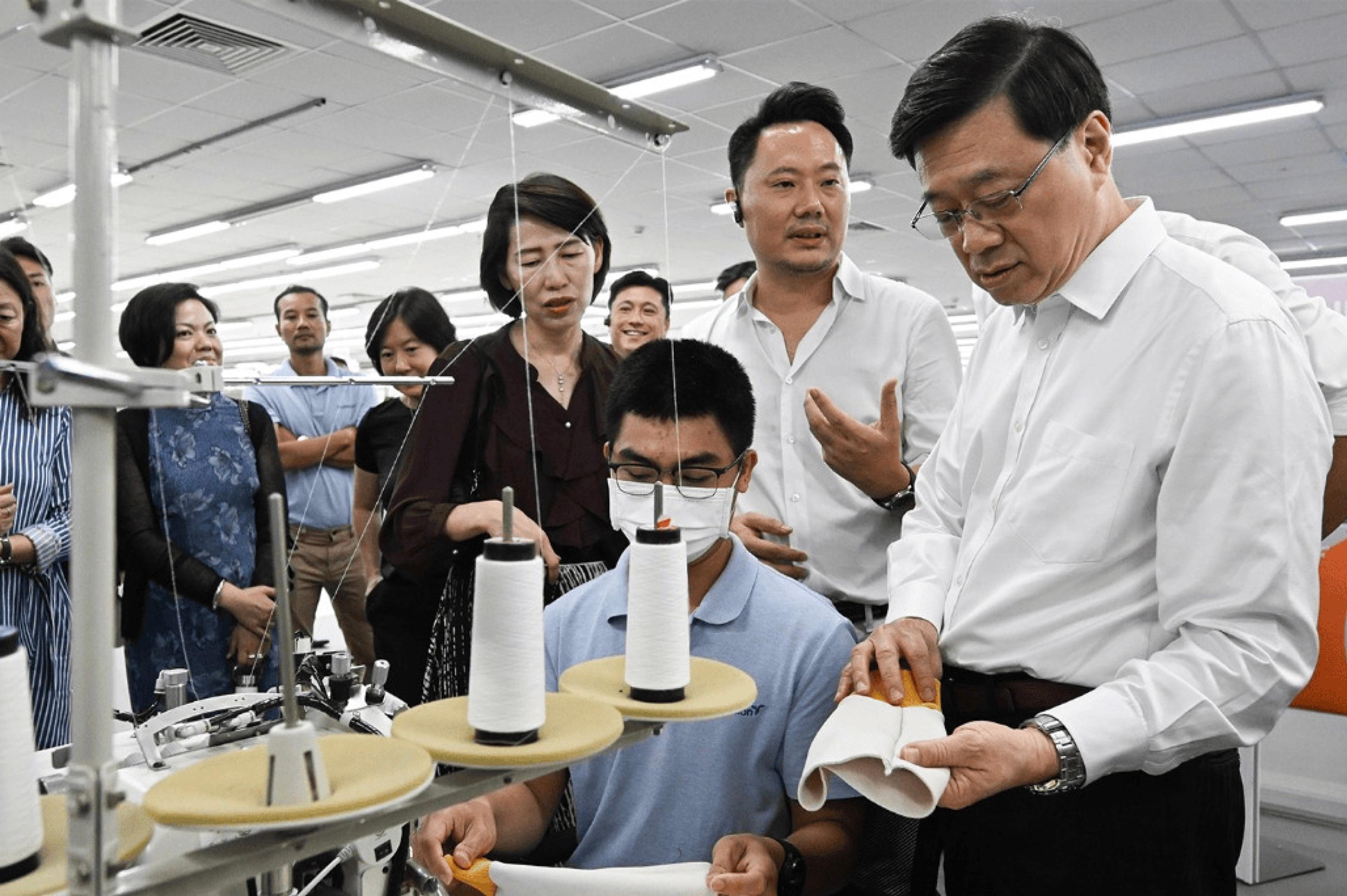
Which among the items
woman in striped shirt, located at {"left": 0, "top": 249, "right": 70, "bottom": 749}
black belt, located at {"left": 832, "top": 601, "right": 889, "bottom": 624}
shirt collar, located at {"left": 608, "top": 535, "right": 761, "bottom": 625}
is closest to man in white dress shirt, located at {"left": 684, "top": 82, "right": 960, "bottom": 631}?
black belt, located at {"left": 832, "top": 601, "right": 889, "bottom": 624}

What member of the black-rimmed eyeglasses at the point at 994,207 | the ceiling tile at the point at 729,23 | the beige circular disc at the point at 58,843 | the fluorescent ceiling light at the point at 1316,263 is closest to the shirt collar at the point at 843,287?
the black-rimmed eyeglasses at the point at 994,207

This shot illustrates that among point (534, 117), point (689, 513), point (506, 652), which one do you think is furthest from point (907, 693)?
point (534, 117)

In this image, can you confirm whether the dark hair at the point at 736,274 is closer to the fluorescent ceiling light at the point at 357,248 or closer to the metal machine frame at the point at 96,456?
the fluorescent ceiling light at the point at 357,248

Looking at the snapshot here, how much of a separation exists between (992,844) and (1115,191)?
2.78 feet

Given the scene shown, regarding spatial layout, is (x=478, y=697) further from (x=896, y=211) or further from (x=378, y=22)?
(x=896, y=211)

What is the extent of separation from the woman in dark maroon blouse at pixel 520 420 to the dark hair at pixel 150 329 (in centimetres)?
48

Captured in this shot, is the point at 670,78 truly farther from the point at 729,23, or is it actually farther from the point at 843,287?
the point at 843,287

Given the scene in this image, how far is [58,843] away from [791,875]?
2.57 ft

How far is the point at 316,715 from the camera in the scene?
130 centimetres

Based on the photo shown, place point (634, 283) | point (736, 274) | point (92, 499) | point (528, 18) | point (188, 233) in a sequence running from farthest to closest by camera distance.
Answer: point (188, 233) → point (528, 18) → point (736, 274) → point (634, 283) → point (92, 499)

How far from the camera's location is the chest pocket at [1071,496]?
1.09 metres

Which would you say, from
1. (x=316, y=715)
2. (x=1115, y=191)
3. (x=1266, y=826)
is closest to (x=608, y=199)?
(x=1115, y=191)

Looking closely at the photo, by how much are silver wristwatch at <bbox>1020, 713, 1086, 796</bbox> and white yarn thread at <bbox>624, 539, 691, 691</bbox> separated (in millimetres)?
386

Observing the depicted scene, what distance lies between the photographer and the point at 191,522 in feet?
5.34
